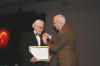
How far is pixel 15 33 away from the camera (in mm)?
4492

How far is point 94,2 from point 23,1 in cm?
181

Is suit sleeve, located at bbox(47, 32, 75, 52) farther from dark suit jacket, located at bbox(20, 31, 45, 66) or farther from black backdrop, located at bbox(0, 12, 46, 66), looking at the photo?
black backdrop, located at bbox(0, 12, 46, 66)

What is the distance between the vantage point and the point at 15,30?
14.8ft

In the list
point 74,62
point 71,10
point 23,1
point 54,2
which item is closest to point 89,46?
point 71,10

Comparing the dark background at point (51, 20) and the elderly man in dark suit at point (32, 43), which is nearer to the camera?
the elderly man in dark suit at point (32, 43)

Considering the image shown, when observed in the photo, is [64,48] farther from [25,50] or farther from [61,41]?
[25,50]

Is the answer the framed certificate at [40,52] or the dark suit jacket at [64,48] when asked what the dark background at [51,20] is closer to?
the dark suit jacket at [64,48]

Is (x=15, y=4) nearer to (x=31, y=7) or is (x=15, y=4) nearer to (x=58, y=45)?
(x=31, y=7)

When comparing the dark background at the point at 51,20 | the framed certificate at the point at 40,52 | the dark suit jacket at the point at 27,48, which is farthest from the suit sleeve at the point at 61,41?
the dark background at the point at 51,20

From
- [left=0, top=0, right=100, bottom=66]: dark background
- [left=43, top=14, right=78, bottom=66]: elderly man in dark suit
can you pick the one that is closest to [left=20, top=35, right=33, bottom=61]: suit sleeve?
[left=43, top=14, right=78, bottom=66]: elderly man in dark suit

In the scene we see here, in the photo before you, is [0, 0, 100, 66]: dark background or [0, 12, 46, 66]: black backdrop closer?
[0, 0, 100, 66]: dark background

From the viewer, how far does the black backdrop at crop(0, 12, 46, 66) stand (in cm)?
431

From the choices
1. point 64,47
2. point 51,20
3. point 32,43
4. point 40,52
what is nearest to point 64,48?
point 64,47

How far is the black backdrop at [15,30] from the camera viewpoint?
14.1 feet
